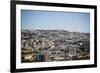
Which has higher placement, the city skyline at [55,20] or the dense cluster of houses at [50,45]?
the city skyline at [55,20]

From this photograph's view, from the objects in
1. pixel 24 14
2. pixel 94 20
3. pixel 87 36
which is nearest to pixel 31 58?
pixel 24 14

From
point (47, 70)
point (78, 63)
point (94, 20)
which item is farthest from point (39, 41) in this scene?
point (94, 20)

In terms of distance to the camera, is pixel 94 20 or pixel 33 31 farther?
pixel 94 20

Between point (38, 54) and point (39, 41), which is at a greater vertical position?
Result: point (39, 41)

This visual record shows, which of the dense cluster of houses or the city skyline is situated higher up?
the city skyline

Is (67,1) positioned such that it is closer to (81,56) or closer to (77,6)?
(77,6)

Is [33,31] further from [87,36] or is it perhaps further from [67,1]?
[87,36]

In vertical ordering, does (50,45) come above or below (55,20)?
below

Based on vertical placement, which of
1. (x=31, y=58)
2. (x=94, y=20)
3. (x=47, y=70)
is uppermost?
(x=94, y=20)
